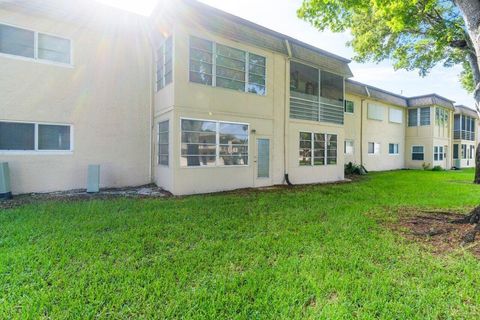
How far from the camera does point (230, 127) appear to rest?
10477mm

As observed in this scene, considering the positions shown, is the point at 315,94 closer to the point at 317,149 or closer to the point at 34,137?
the point at 317,149

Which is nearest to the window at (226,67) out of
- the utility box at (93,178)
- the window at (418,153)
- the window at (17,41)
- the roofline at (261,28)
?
the roofline at (261,28)

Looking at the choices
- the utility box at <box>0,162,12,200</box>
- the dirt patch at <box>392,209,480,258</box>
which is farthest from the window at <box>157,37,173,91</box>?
the dirt patch at <box>392,209,480,258</box>

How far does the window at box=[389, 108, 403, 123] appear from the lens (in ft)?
75.7

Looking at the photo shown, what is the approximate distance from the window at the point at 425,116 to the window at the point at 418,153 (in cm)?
225

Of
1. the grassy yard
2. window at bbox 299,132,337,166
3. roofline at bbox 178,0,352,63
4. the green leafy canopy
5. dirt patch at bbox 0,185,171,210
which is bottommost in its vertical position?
the grassy yard

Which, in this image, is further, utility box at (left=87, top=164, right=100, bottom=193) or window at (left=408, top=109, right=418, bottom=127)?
window at (left=408, top=109, right=418, bottom=127)

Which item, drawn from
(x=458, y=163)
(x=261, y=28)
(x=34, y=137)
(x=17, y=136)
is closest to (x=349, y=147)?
(x=261, y=28)

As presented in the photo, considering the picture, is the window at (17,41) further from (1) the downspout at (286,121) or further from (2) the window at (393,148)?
(2) the window at (393,148)

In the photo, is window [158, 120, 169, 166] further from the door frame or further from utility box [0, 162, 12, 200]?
utility box [0, 162, 12, 200]

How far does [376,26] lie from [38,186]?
48.6 feet

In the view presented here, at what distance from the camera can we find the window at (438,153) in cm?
2372

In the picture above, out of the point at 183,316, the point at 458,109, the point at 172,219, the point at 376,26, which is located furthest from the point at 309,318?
the point at 458,109

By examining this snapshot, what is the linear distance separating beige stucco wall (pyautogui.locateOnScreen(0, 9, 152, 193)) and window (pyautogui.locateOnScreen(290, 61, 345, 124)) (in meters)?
6.88
